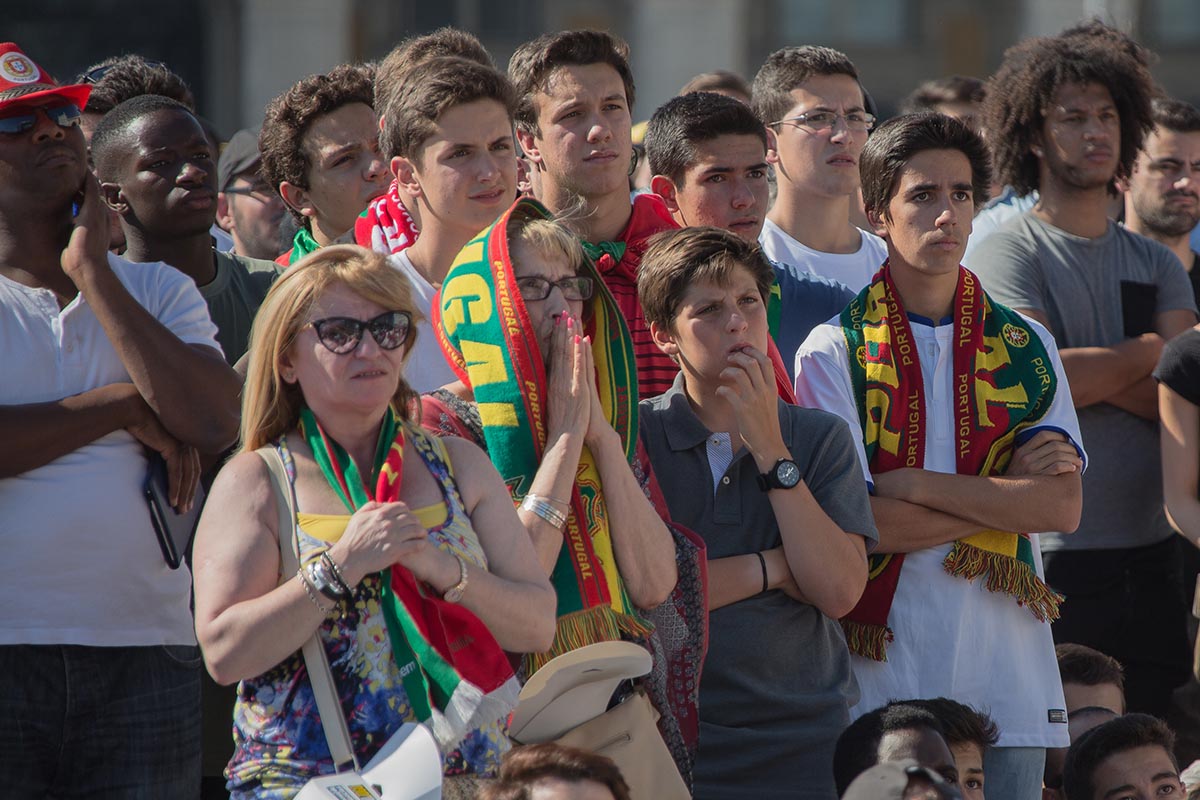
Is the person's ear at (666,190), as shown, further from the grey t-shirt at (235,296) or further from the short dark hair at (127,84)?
the short dark hair at (127,84)

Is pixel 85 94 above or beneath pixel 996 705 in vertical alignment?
above

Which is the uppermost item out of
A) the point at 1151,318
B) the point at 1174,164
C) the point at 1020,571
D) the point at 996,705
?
the point at 1174,164

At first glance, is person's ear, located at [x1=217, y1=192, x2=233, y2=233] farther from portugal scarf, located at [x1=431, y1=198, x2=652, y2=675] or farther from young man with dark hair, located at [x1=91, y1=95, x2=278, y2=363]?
portugal scarf, located at [x1=431, y1=198, x2=652, y2=675]

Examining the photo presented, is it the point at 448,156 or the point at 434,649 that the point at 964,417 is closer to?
the point at 448,156

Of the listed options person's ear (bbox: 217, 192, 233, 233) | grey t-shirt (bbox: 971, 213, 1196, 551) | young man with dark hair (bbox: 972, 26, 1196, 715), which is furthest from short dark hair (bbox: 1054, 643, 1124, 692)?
person's ear (bbox: 217, 192, 233, 233)

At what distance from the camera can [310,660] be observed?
3.21 meters

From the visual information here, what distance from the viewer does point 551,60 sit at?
5.16 metres

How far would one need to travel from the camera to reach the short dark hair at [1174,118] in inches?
274

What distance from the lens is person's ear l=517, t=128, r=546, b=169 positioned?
5188 millimetres

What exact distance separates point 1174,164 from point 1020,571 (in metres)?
3.02

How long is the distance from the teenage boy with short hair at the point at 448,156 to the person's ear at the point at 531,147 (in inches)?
18.4

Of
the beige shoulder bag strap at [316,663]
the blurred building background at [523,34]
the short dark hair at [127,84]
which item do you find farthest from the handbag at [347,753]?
the blurred building background at [523,34]

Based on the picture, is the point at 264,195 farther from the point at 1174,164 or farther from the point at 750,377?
the point at 1174,164

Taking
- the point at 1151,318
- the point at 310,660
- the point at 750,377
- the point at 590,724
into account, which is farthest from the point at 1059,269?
the point at 310,660
